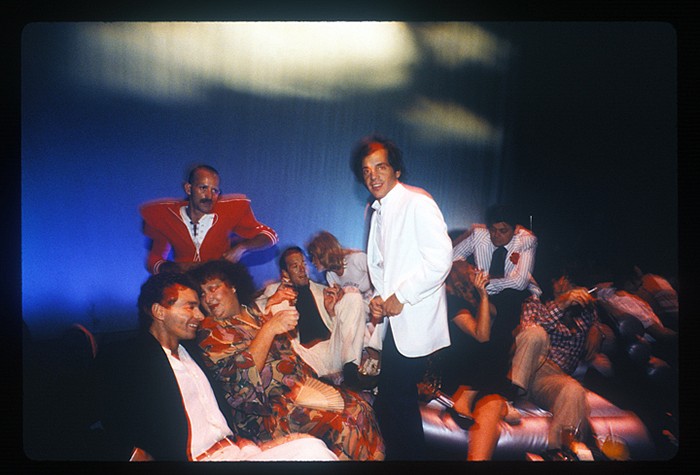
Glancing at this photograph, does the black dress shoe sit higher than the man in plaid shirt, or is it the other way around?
the man in plaid shirt

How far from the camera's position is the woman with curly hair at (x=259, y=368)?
3744 millimetres

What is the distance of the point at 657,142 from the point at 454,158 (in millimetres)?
968

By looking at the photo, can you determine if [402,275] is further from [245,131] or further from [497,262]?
[245,131]

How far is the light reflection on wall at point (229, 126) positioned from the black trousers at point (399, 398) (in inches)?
22.4

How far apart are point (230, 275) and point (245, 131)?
0.68 metres

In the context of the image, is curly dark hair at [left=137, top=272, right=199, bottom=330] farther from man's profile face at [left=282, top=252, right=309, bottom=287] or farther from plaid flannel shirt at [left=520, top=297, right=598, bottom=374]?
plaid flannel shirt at [left=520, top=297, right=598, bottom=374]

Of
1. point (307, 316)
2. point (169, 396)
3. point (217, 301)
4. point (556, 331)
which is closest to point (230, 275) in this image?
point (217, 301)

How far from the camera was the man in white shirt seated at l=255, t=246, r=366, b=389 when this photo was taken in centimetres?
376

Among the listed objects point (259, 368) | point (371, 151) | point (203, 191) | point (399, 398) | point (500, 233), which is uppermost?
point (371, 151)

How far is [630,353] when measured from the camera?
383 cm

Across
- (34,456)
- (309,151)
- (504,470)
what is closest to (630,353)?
(504,470)

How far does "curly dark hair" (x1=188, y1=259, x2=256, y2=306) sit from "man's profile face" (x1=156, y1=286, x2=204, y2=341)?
0.09m

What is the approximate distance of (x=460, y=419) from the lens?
3.78 metres

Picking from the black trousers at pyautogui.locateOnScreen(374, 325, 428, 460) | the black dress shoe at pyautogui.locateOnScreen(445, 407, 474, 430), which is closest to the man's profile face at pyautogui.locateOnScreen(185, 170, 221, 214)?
the black trousers at pyautogui.locateOnScreen(374, 325, 428, 460)
